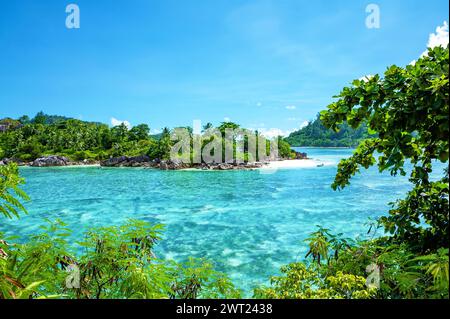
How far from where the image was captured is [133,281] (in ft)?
8.00

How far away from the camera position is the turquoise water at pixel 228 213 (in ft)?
38.7

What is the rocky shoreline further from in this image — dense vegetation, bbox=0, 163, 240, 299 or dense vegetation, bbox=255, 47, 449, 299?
dense vegetation, bbox=255, 47, 449, 299

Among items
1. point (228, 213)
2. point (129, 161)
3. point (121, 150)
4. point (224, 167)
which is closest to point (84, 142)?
point (121, 150)

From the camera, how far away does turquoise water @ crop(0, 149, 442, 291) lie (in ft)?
38.7

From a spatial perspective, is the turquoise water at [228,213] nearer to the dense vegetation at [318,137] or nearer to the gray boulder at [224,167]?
the gray boulder at [224,167]

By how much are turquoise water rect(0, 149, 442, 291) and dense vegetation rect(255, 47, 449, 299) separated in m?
6.65

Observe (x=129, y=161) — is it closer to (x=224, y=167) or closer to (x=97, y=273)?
(x=224, y=167)

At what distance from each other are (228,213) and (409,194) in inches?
638

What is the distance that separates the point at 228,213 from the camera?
18766 millimetres

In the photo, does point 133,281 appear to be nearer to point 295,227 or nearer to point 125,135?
point 295,227

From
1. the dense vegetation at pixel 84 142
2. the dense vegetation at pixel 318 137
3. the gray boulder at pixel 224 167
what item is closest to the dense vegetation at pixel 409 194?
the gray boulder at pixel 224 167

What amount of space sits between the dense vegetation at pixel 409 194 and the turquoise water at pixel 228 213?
665 centimetres

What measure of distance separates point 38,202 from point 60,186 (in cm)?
888
